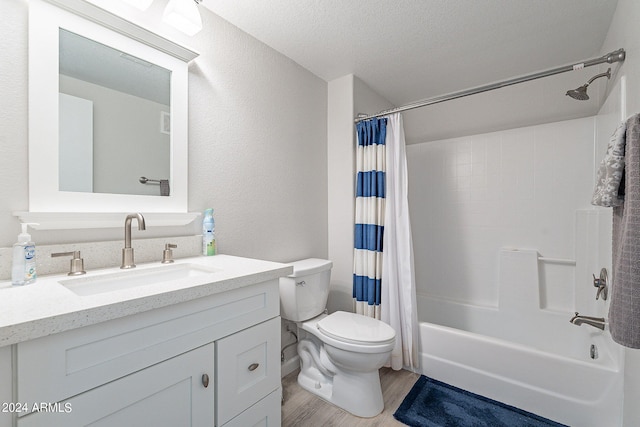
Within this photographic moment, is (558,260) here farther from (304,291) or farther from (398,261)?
(304,291)

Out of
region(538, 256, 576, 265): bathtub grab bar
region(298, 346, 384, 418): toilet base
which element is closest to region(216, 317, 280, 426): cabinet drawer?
region(298, 346, 384, 418): toilet base

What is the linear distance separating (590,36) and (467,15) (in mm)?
877

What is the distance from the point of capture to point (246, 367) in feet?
3.40

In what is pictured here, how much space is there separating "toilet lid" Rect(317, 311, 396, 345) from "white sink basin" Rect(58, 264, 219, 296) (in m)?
0.79

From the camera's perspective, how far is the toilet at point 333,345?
1.50 metres

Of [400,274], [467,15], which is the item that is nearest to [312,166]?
[400,274]

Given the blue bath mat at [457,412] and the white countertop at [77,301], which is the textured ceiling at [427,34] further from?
Answer: the blue bath mat at [457,412]

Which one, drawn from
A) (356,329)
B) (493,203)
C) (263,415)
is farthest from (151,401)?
(493,203)

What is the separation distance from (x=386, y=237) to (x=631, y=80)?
140 centimetres

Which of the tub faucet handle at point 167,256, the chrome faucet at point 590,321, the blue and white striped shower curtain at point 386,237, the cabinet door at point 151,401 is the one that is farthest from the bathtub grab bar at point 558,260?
the tub faucet handle at point 167,256

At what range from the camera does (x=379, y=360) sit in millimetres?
1494

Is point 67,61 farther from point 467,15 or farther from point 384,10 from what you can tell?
point 467,15

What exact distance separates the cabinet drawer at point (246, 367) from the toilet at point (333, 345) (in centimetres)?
49

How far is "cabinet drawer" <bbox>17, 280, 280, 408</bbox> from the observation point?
1.97 ft
